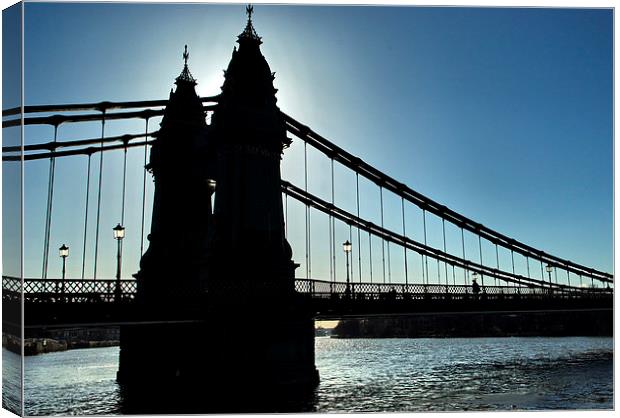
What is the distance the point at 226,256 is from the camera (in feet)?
87.1

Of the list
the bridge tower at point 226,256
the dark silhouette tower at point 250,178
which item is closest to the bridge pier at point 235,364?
the bridge tower at point 226,256

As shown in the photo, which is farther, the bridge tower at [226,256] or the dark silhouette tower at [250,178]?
the dark silhouette tower at [250,178]

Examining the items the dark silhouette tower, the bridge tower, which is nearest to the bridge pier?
the bridge tower

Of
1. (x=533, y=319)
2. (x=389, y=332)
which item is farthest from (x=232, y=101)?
(x=389, y=332)

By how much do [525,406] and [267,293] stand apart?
10.5 m

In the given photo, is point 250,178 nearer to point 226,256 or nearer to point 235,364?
point 226,256

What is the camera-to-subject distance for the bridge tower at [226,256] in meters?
24.7

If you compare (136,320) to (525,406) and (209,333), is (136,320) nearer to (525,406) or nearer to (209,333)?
(209,333)

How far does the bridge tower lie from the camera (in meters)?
24.7

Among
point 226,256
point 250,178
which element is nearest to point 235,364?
point 226,256

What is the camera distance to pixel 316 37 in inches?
761

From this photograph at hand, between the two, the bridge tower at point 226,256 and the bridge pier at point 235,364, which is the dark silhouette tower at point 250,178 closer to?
the bridge tower at point 226,256

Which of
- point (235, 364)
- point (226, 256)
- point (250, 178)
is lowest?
point (235, 364)

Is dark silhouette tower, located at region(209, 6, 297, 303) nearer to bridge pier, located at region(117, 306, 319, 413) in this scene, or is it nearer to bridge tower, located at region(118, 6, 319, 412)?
bridge tower, located at region(118, 6, 319, 412)
